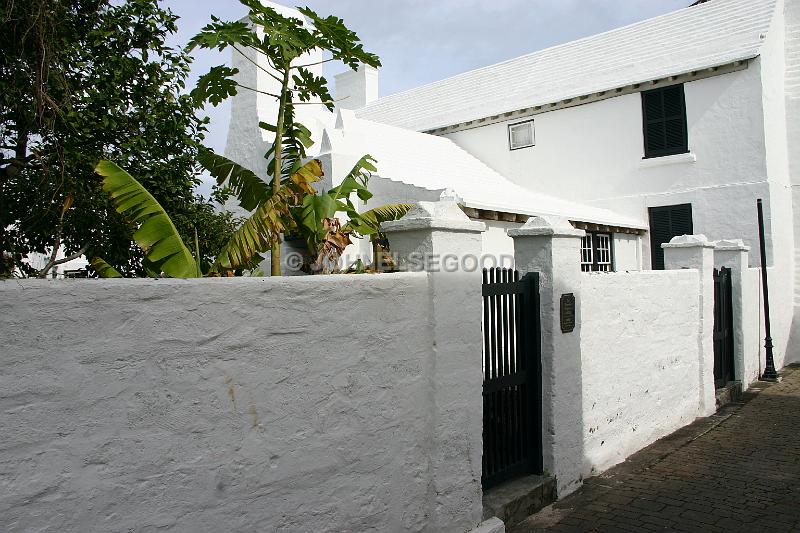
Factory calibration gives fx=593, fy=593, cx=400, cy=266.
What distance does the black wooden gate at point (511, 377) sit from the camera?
16.7 ft

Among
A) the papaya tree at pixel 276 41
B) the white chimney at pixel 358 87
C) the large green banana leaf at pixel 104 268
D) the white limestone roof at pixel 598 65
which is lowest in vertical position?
the large green banana leaf at pixel 104 268

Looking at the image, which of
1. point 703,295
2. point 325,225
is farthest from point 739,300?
point 325,225

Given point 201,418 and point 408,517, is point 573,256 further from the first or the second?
point 201,418

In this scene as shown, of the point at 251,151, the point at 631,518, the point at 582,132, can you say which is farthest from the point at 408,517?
the point at 582,132

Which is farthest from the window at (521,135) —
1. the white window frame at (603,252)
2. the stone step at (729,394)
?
the stone step at (729,394)

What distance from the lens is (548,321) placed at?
549cm

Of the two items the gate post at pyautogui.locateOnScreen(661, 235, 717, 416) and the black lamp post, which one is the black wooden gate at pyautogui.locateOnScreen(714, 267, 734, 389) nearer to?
the gate post at pyautogui.locateOnScreen(661, 235, 717, 416)

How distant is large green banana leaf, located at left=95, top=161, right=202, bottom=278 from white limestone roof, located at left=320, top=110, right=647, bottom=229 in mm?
5723

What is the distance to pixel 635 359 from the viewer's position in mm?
6949

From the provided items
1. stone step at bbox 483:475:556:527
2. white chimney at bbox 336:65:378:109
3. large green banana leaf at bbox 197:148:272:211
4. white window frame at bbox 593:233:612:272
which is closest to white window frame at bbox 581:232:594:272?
white window frame at bbox 593:233:612:272

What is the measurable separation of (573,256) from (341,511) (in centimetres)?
338

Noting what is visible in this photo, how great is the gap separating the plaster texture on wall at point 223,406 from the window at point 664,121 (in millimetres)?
11707

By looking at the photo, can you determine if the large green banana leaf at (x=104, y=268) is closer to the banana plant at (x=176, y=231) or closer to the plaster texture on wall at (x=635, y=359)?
the banana plant at (x=176, y=231)

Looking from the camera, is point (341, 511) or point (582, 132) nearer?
point (341, 511)
